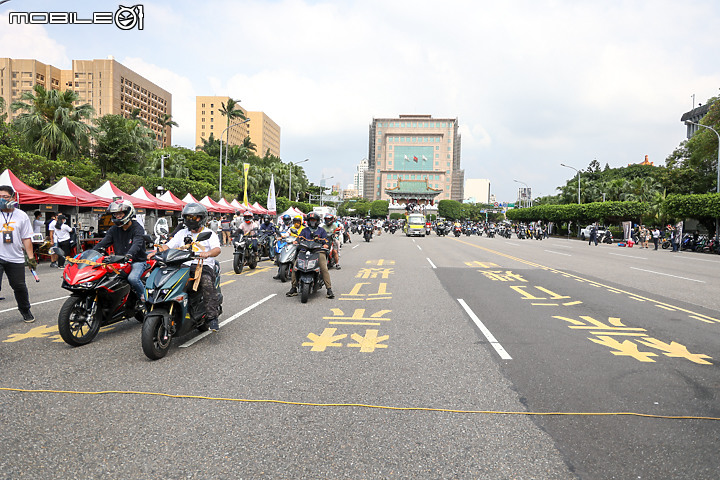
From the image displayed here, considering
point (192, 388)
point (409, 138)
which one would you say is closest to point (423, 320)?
point (192, 388)

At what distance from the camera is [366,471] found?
298cm

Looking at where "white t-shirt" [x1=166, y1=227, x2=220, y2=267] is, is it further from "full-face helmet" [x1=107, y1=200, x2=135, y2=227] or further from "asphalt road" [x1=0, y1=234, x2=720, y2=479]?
"asphalt road" [x1=0, y1=234, x2=720, y2=479]

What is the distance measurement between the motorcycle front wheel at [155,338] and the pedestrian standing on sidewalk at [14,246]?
2796 mm

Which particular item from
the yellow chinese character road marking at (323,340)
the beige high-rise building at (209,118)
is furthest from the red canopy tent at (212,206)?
the beige high-rise building at (209,118)

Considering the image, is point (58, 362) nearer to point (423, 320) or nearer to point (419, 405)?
point (419, 405)

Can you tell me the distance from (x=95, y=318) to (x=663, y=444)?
5.97 m

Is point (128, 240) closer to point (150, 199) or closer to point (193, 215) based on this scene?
point (193, 215)

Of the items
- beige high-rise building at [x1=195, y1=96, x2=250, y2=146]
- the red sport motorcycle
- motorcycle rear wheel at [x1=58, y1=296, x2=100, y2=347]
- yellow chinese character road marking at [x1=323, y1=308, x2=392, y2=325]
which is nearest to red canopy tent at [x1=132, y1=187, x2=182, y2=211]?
yellow chinese character road marking at [x1=323, y1=308, x2=392, y2=325]

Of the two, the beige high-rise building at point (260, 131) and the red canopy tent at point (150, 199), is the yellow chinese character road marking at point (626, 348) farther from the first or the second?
the beige high-rise building at point (260, 131)

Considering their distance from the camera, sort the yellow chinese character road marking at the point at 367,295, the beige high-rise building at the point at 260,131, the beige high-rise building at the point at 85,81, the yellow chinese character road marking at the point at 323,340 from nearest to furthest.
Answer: the yellow chinese character road marking at the point at 323,340
the yellow chinese character road marking at the point at 367,295
the beige high-rise building at the point at 85,81
the beige high-rise building at the point at 260,131

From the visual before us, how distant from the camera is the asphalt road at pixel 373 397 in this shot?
3.10 meters

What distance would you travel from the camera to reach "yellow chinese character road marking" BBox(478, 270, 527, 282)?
12.8 meters

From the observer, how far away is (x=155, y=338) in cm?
530

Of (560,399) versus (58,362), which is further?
(58,362)
